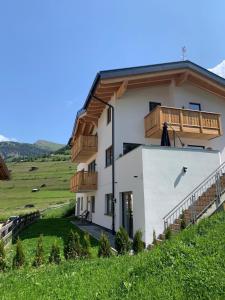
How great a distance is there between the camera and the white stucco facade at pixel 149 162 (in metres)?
12.6

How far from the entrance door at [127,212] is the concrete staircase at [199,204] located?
2520 millimetres

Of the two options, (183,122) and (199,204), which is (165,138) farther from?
(199,204)

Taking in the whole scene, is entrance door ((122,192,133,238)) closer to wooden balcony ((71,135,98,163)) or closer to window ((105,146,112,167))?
window ((105,146,112,167))

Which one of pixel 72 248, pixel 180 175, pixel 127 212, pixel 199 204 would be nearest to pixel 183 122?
pixel 180 175

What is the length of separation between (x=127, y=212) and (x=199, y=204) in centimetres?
385

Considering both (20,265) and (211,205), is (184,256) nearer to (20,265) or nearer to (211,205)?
(20,265)

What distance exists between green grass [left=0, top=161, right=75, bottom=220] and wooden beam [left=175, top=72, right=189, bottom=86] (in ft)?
134

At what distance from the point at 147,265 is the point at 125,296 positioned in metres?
1.30

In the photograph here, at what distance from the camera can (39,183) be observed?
3091 inches

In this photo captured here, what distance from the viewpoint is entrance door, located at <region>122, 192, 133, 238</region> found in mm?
14570

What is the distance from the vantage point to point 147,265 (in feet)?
21.7

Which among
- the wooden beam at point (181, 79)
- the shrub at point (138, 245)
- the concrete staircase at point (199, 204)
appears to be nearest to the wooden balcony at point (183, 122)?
the wooden beam at point (181, 79)

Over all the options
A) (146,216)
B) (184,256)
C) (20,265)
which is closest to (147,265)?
(184,256)

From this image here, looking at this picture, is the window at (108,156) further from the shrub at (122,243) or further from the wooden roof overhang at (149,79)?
the shrub at (122,243)
